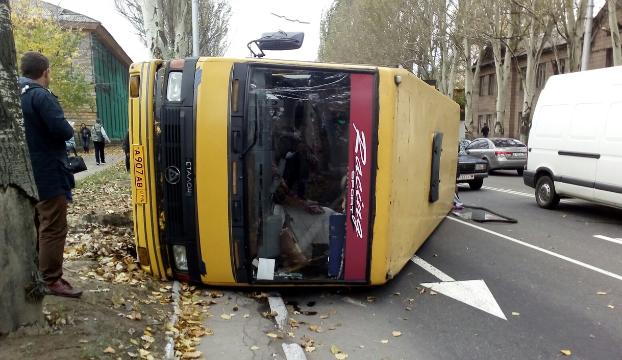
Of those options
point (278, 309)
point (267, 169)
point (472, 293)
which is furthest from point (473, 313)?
point (267, 169)

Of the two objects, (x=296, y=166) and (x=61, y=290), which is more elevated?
(x=296, y=166)

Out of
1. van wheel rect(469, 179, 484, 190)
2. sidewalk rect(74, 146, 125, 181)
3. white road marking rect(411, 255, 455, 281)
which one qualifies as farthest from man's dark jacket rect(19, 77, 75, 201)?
van wheel rect(469, 179, 484, 190)

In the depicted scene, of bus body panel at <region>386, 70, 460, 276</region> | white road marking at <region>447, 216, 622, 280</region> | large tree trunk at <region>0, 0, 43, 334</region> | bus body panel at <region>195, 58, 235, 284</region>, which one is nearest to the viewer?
large tree trunk at <region>0, 0, 43, 334</region>

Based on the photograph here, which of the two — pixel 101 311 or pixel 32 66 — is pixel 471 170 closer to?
pixel 101 311

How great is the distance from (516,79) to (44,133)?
3863cm

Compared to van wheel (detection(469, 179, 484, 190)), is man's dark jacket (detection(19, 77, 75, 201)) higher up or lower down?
higher up

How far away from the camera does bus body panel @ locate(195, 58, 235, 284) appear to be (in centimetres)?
416

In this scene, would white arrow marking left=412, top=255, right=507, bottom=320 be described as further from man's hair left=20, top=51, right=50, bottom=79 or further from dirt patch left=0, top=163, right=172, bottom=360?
man's hair left=20, top=51, right=50, bottom=79

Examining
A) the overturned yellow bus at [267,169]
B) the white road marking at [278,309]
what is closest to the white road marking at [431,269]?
the overturned yellow bus at [267,169]

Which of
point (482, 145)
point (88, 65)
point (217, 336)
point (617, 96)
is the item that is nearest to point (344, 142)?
Result: point (217, 336)

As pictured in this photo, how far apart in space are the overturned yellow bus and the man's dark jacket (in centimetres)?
77

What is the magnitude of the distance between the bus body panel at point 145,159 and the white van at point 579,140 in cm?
760

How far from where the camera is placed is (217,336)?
3902 millimetres

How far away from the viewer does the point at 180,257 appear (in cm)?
457
